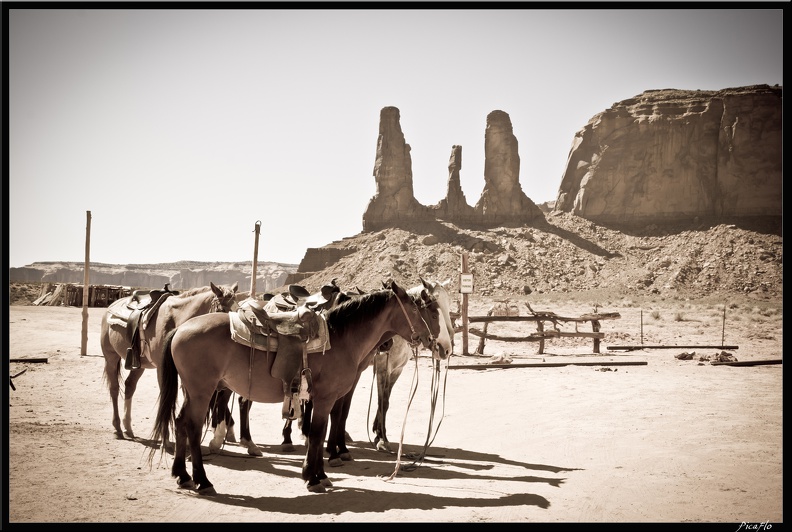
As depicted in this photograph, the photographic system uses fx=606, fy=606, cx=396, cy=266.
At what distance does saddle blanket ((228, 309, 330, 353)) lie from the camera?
607 centimetres

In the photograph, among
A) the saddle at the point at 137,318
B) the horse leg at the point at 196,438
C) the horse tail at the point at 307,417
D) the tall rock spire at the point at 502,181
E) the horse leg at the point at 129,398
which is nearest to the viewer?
the horse leg at the point at 196,438

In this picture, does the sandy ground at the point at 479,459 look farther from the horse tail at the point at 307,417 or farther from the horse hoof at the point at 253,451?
the horse tail at the point at 307,417

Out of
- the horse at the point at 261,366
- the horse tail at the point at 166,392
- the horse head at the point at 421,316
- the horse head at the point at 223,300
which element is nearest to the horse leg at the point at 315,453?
the horse at the point at 261,366

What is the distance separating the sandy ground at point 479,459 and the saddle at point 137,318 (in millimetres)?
1148

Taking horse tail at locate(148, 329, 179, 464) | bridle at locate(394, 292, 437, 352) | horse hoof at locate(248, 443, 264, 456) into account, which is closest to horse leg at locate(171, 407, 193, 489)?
horse tail at locate(148, 329, 179, 464)

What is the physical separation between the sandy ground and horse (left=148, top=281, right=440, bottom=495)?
0.29 meters

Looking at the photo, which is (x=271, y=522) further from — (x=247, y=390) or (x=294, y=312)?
(x=294, y=312)

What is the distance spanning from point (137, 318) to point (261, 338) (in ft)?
10.5

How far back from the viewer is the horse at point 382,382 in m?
6.78

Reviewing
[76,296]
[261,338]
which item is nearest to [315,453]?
[261,338]

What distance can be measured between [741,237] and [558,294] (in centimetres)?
2726

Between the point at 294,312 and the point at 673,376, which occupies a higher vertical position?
the point at 294,312

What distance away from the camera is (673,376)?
45.5ft
